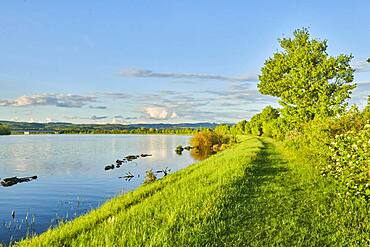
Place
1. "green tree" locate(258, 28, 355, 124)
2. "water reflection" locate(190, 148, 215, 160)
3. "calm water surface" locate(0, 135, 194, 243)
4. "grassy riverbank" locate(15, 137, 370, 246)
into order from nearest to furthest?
"grassy riverbank" locate(15, 137, 370, 246), "calm water surface" locate(0, 135, 194, 243), "green tree" locate(258, 28, 355, 124), "water reflection" locate(190, 148, 215, 160)

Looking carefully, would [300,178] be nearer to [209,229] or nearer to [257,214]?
[257,214]

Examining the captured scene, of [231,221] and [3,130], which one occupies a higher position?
[3,130]

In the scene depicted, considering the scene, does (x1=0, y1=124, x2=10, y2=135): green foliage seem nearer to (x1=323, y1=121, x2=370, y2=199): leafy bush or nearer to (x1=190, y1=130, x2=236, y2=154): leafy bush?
(x1=190, y1=130, x2=236, y2=154): leafy bush

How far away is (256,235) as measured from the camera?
829 cm

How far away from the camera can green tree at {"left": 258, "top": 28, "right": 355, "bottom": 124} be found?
32.5 meters

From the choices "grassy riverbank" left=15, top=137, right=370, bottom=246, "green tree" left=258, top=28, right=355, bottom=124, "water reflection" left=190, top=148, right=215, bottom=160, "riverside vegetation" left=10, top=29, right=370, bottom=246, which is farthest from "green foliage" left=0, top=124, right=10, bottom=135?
"grassy riverbank" left=15, top=137, right=370, bottom=246

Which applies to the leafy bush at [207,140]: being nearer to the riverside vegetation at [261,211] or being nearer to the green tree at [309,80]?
the green tree at [309,80]

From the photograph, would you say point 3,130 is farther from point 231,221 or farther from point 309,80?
point 231,221

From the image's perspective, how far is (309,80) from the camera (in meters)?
34.0

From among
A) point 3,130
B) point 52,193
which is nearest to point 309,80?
point 52,193

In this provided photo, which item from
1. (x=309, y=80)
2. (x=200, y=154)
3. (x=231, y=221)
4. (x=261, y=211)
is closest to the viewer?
(x=231, y=221)

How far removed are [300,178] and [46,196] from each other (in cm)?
1683

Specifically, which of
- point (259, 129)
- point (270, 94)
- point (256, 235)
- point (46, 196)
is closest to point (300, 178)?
point (256, 235)

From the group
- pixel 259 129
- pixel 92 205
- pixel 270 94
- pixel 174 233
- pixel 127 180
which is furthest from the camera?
pixel 259 129
